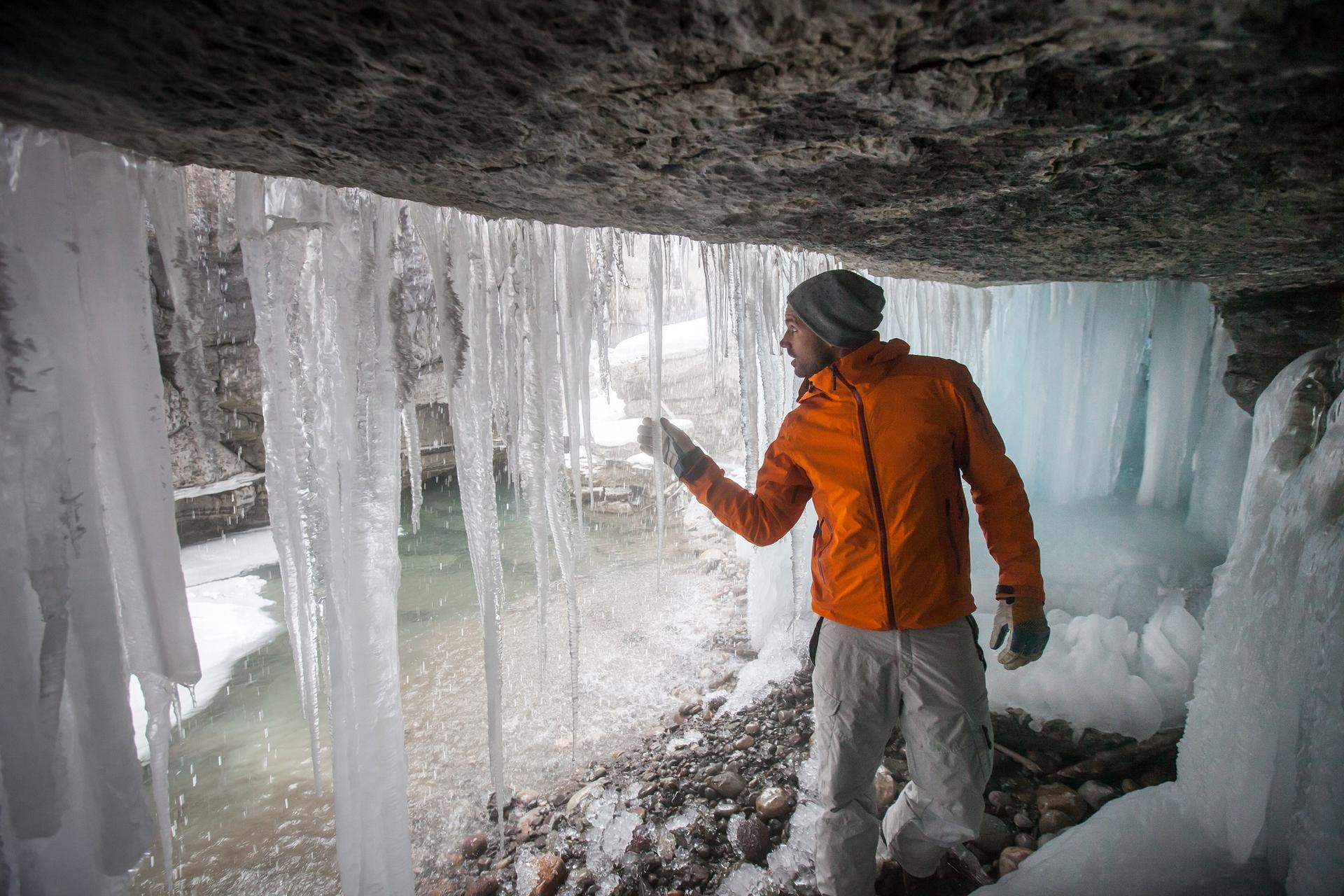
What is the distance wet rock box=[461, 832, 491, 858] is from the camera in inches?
110

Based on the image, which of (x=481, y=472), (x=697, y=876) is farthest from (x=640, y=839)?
(x=481, y=472)

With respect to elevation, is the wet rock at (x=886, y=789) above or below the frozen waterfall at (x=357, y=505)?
below

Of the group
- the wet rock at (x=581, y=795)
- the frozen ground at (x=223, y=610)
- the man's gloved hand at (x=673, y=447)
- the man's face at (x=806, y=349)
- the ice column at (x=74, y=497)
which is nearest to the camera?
the ice column at (x=74, y=497)

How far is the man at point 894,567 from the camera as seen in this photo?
1718mm

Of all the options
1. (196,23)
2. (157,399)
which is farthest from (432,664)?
(196,23)

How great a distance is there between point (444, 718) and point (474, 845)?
1.45 m

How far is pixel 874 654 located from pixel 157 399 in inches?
82.2

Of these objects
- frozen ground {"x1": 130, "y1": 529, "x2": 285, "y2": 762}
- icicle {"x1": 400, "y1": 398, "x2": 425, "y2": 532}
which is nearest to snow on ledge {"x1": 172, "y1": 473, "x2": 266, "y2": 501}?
frozen ground {"x1": 130, "y1": 529, "x2": 285, "y2": 762}

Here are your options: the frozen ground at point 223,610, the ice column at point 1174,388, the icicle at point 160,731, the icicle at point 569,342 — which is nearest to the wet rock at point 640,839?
the icicle at point 160,731

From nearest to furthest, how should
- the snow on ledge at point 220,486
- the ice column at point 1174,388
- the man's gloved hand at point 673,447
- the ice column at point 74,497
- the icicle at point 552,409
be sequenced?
1. the ice column at point 74,497
2. the man's gloved hand at point 673,447
3. the icicle at point 552,409
4. the ice column at point 1174,388
5. the snow on ledge at point 220,486

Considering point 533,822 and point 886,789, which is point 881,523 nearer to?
point 886,789

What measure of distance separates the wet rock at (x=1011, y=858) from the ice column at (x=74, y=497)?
9.47 ft

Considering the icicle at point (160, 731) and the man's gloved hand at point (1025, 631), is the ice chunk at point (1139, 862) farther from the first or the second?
the icicle at point (160, 731)

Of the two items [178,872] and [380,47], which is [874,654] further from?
[178,872]
